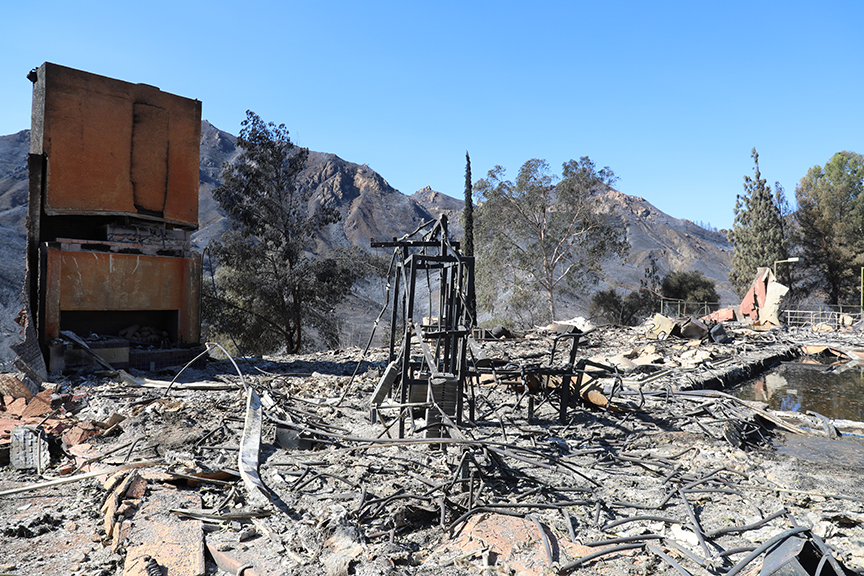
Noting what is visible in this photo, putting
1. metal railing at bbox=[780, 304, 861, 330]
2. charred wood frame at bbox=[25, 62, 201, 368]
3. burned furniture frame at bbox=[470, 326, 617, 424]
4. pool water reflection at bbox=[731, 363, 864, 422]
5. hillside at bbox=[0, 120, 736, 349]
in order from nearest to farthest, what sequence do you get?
burned furniture frame at bbox=[470, 326, 617, 424] → charred wood frame at bbox=[25, 62, 201, 368] → pool water reflection at bbox=[731, 363, 864, 422] → metal railing at bbox=[780, 304, 861, 330] → hillside at bbox=[0, 120, 736, 349]

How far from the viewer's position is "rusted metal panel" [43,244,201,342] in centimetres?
1016

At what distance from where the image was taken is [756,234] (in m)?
40.1

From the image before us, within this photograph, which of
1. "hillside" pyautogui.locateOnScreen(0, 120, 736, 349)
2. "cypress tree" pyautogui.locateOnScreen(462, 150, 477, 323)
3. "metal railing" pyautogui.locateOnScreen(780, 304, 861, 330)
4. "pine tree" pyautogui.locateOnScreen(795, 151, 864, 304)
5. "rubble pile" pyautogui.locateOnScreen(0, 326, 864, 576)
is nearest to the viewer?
"rubble pile" pyautogui.locateOnScreen(0, 326, 864, 576)

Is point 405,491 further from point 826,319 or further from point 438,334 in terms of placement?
point 826,319

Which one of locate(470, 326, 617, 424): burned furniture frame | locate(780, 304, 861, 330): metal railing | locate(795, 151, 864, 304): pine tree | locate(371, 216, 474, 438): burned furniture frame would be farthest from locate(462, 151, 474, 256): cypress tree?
locate(795, 151, 864, 304): pine tree

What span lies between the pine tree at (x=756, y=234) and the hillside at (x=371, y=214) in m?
16.5

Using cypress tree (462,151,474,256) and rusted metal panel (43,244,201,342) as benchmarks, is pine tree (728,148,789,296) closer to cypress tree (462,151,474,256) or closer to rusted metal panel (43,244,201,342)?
cypress tree (462,151,474,256)

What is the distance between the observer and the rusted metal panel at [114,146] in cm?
1061

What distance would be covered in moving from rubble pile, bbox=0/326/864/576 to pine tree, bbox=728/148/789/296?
36278 millimetres

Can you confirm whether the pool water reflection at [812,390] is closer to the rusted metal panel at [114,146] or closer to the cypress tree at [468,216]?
the rusted metal panel at [114,146]

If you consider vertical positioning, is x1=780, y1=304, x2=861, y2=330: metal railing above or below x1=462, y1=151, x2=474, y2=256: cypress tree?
below

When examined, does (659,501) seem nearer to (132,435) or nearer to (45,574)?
(45,574)

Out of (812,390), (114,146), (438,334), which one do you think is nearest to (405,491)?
(438,334)

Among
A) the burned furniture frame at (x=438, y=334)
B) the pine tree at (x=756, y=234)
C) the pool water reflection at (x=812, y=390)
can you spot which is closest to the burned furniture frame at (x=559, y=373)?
the burned furniture frame at (x=438, y=334)
